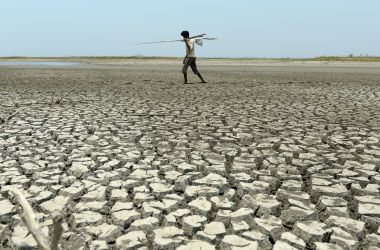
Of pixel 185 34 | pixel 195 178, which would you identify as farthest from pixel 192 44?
pixel 195 178

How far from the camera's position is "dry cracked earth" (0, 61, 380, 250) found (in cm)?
217

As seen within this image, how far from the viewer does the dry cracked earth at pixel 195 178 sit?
217 cm

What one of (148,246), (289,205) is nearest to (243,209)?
(289,205)

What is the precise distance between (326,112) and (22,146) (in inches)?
183

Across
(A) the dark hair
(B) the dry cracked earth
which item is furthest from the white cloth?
(B) the dry cracked earth

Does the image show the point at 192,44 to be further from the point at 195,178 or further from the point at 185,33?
the point at 195,178

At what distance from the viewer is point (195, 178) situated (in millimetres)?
3068

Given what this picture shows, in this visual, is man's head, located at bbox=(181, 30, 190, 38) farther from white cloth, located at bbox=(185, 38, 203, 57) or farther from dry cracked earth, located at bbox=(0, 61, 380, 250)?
dry cracked earth, located at bbox=(0, 61, 380, 250)

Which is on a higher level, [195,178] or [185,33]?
[185,33]

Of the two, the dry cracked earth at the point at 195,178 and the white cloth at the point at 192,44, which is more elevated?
the white cloth at the point at 192,44

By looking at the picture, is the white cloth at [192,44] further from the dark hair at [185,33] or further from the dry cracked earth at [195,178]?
the dry cracked earth at [195,178]

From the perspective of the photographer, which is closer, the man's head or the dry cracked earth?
the dry cracked earth

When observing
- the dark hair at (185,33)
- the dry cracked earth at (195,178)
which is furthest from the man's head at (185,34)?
the dry cracked earth at (195,178)

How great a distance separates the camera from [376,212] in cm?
244
